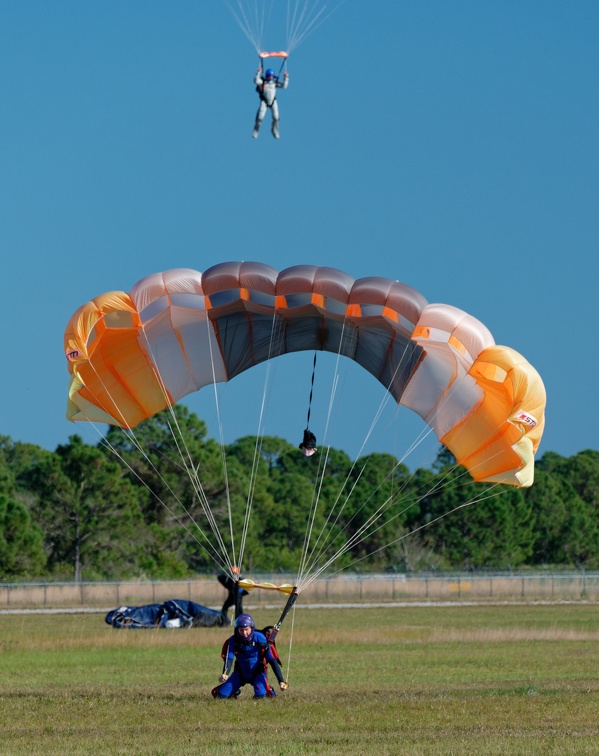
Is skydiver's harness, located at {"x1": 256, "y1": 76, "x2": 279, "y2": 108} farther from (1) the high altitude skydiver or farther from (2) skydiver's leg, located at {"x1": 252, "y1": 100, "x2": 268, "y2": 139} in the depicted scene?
(1) the high altitude skydiver

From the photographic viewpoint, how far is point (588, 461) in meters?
85.4

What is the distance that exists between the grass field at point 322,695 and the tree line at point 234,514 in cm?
1121

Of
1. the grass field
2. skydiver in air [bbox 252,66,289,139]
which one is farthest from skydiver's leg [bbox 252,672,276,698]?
skydiver in air [bbox 252,66,289,139]

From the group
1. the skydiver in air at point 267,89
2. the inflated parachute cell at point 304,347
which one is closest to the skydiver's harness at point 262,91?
the skydiver in air at point 267,89

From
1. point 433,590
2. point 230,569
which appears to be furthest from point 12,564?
point 230,569

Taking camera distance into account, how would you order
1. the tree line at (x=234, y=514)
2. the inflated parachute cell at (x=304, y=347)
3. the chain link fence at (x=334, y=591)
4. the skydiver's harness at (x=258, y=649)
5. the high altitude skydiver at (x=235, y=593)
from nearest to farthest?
the skydiver's harness at (x=258, y=649) → the high altitude skydiver at (x=235, y=593) → the inflated parachute cell at (x=304, y=347) → the chain link fence at (x=334, y=591) → the tree line at (x=234, y=514)

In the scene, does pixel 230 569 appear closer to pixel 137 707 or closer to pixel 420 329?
pixel 137 707

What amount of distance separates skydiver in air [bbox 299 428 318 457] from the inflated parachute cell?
4.46 feet

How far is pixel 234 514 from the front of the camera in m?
59.4

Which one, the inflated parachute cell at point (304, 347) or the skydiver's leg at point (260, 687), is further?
the inflated parachute cell at point (304, 347)

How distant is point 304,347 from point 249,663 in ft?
14.6

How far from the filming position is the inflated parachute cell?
48.4 ft

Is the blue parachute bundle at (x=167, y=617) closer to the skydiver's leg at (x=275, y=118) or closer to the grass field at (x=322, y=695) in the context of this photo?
the grass field at (x=322, y=695)

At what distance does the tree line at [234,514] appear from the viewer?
5044 centimetres
